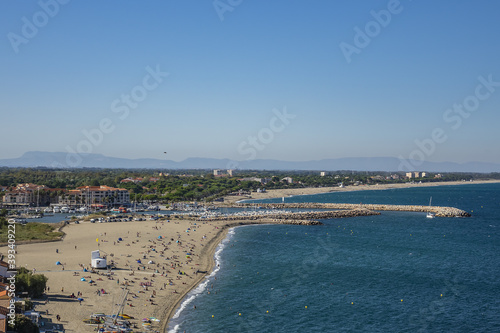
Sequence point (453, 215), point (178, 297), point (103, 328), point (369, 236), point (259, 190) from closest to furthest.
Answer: point (103, 328) → point (178, 297) → point (369, 236) → point (453, 215) → point (259, 190)

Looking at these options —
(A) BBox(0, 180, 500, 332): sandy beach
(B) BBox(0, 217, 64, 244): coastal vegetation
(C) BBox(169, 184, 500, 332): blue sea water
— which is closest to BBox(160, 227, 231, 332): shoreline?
(A) BBox(0, 180, 500, 332): sandy beach

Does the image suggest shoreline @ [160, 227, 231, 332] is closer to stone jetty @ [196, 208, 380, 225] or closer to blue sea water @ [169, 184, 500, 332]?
blue sea water @ [169, 184, 500, 332]

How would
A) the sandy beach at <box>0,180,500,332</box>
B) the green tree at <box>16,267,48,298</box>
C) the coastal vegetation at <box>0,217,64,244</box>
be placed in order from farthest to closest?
the coastal vegetation at <box>0,217,64,244</box>
the sandy beach at <box>0,180,500,332</box>
the green tree at <box>16,267,48,298</box>

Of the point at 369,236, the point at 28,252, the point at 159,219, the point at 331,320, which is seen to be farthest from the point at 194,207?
the point at 331,320

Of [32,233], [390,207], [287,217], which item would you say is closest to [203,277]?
[32,233]

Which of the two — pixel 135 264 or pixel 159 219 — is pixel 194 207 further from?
pixel 135 264

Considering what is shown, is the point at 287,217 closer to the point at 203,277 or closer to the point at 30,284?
A: the point at 203,277
